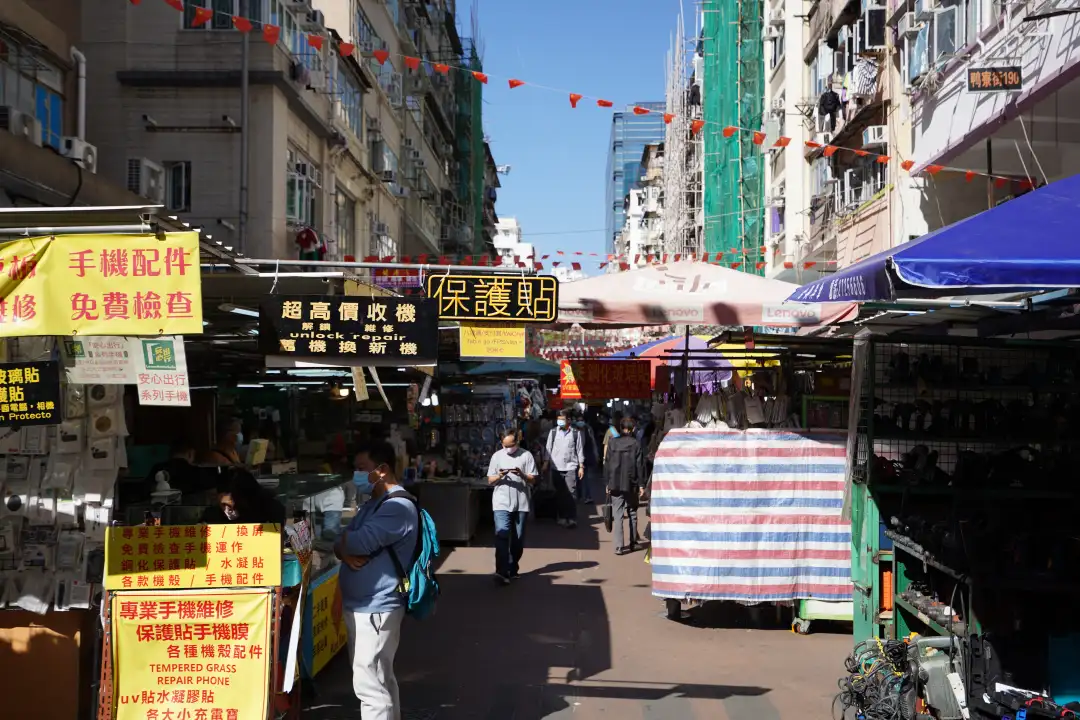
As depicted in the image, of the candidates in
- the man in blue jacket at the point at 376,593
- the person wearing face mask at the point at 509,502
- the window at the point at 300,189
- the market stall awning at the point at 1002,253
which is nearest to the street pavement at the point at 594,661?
the person wearing face mask at the point at 509,502

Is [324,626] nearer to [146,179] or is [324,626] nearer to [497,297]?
[497,297]

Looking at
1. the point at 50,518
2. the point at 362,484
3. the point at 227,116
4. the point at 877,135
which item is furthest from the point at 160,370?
the point at 877,135

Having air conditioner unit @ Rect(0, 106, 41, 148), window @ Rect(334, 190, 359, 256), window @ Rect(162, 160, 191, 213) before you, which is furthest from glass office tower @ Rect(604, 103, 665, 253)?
air conditioner unit @ Rect(0, 106, 41, 148)

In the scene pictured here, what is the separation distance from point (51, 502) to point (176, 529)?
3.11 feet

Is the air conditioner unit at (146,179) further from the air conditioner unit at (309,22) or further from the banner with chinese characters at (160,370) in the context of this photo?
the banner with chinese characters at (160,370)

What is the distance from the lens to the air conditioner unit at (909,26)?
48.8ft

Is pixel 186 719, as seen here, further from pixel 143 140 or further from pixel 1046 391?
pixel 143 140

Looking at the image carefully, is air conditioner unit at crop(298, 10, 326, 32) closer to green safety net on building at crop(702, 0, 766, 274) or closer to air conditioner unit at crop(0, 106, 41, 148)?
air conditioner unit at crop(0, 106, 41, 148)

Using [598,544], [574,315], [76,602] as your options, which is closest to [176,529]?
[76,602]

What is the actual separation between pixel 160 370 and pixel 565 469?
11.6 m

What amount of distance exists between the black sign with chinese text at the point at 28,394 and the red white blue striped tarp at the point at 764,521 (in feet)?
17.9

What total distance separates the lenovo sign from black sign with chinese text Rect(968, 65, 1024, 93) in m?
3.29

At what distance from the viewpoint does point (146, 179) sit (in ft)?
53.2

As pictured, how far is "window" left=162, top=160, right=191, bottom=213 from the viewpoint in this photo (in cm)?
1914
